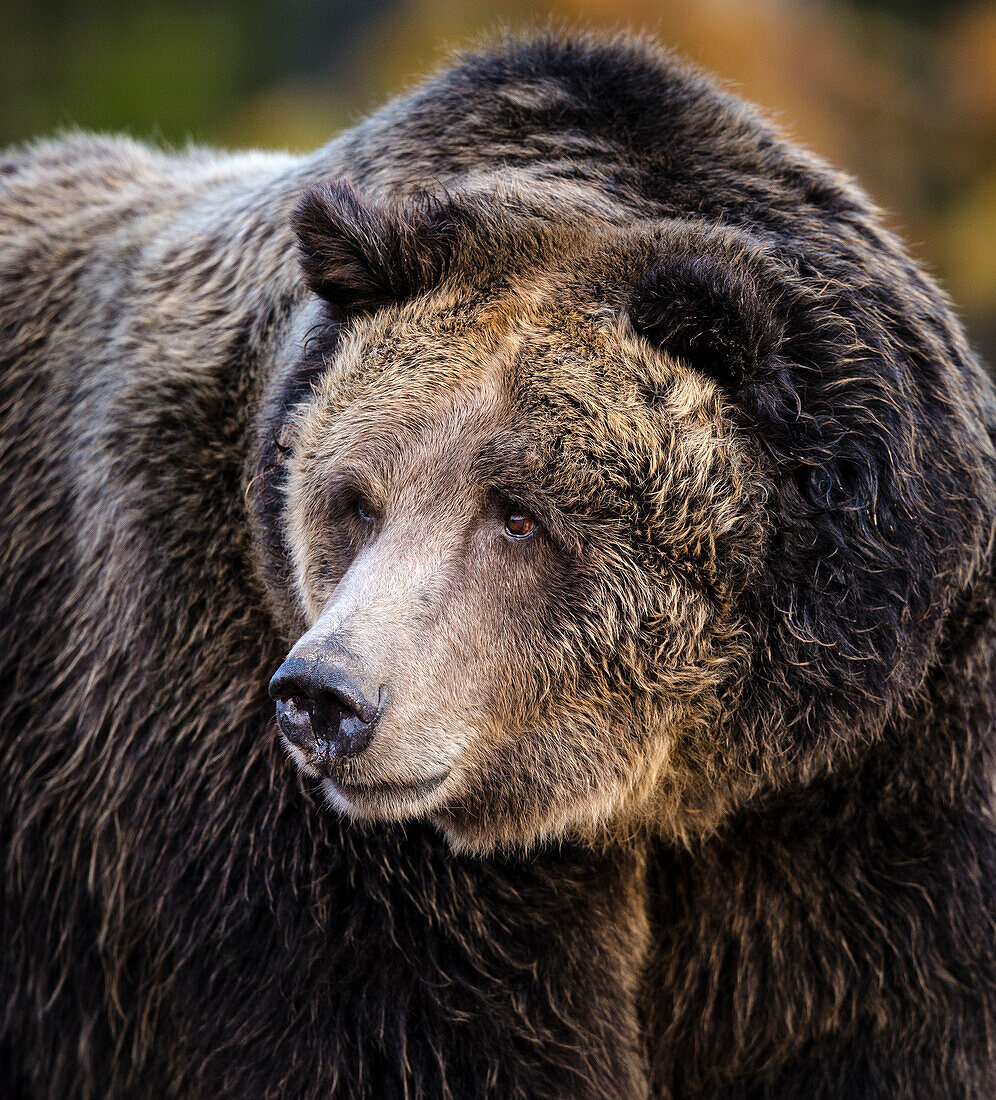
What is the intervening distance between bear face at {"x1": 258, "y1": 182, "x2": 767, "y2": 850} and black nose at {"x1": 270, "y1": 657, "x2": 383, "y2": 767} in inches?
0.5

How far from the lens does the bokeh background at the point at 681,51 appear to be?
625 inches

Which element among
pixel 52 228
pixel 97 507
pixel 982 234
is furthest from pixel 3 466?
pixel 982 234

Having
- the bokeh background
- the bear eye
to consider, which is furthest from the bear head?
the bokeh background

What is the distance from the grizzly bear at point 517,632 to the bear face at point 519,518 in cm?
1

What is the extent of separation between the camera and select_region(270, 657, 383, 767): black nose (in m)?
3.14

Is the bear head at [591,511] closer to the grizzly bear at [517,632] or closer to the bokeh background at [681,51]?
the grizzly bear at [517,632]

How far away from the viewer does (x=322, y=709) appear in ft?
10.6

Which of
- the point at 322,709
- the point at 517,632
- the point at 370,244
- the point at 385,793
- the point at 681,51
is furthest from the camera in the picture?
the point at 681,51

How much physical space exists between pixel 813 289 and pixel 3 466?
2980 mm

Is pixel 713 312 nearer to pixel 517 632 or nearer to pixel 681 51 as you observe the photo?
pixel 517 632

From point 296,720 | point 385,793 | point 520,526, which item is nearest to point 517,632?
point 520,526

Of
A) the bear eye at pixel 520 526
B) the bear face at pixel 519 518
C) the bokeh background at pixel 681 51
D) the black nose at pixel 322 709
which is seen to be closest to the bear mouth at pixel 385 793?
the bear face at pixel 519 518

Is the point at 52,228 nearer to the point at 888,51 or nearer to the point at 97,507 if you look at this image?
the point at 97,507

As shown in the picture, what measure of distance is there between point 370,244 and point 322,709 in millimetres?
1325
